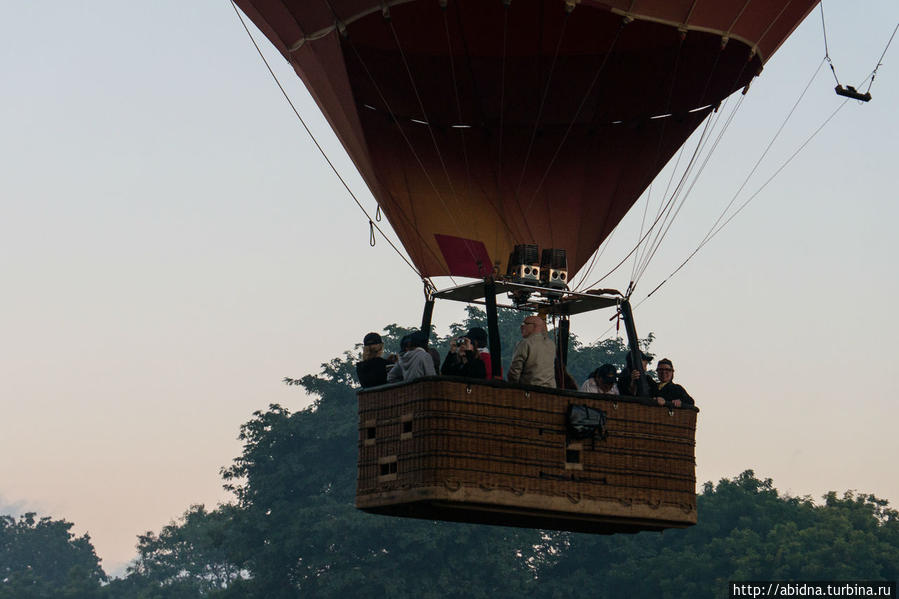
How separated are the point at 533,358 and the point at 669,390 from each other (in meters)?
1.57

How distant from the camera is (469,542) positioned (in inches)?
2084

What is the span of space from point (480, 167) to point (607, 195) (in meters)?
1.48

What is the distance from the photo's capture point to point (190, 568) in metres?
89.4

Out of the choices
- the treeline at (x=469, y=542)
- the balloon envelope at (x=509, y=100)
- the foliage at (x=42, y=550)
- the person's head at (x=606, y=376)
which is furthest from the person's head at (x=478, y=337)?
the foliage at (x=42, y=550)

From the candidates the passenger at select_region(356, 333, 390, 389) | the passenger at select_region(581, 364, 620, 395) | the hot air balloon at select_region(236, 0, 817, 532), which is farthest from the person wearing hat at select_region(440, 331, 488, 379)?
the passenger at select_region(581, 364, 620, 395)

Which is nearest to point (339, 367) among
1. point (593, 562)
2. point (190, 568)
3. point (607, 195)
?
point (593, 562)

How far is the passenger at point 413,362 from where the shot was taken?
42.4ft

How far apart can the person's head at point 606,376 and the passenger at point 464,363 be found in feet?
3.65

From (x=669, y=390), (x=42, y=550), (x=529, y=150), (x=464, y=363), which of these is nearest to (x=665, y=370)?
(x=669, y=390)

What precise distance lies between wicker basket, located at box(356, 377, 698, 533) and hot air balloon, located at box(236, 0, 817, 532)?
0.02 metres

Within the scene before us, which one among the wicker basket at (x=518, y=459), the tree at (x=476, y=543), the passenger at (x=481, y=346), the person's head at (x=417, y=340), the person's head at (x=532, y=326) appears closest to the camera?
the wicker basket at (x=518, y=459)

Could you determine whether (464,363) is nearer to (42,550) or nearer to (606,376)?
(606,376)

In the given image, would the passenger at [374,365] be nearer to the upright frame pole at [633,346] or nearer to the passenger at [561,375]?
the passenger at [561,375]

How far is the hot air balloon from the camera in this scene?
13062 mm
